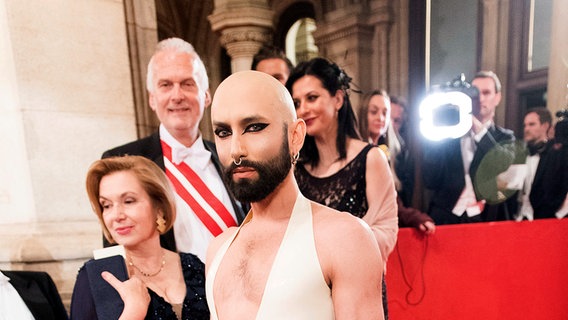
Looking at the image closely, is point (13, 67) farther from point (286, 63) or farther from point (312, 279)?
point (312, 279)

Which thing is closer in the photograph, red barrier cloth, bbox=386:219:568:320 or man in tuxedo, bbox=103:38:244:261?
man in tuxedo, bbox=103:38:244:261

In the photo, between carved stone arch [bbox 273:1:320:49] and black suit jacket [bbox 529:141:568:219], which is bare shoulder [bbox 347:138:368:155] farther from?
carved stone arch [bbox 273:1:320:49]

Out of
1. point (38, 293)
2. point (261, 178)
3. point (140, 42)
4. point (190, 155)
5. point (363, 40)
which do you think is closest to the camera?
point (261, 178)

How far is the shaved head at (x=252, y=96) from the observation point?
0.93 metres

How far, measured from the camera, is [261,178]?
0.92 metres

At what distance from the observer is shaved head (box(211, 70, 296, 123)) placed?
93 cm

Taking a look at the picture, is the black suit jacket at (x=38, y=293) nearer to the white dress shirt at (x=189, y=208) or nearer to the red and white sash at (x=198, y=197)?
the white dress shirt at (x=189, y=208)

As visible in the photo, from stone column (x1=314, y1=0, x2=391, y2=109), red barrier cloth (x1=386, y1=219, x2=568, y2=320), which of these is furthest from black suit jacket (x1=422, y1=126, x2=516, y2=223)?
stone column (x1=314, y1=0, x2=391, y2=109)

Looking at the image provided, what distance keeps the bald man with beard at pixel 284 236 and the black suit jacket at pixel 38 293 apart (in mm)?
1321

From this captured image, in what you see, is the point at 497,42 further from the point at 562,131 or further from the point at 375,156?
the point at 375,156

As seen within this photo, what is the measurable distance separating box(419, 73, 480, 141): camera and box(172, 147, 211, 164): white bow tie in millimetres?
2580

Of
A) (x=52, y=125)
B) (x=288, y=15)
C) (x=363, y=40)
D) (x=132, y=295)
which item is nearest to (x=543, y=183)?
(x=132, y=295)

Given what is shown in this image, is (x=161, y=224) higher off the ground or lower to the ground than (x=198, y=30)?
lower

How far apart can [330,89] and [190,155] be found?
90cm
